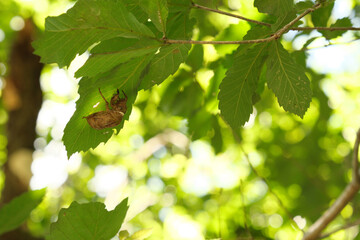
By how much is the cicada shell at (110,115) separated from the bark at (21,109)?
8.31 feet

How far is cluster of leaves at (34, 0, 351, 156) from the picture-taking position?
0.73 m

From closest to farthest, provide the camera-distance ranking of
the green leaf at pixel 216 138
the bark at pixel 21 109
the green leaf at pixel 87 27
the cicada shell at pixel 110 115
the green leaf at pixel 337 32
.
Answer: the green leaf at pixel 87 27 < the cicada shell at pixel 110 115 < the green leaf at pixel 337 32 < the green leaf at pixel 216 138 < the bark at pixel 21 109

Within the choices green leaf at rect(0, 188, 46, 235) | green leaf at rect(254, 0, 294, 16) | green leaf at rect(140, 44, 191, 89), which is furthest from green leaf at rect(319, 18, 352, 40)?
green leaf at rect(0, 188, 46, 235)

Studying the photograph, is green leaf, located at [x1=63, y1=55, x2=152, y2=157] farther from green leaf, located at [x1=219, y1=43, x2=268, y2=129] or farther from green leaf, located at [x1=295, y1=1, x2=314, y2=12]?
green leaf, located at [x1=295, y1=1, x2=314, y2=12]

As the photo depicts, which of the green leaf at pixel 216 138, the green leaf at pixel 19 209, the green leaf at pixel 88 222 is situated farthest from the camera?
the green leaf at pixel 216 138

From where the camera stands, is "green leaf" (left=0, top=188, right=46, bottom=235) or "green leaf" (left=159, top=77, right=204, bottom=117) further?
"green leaf" (left=159, top=77, right=204, bottom=117)

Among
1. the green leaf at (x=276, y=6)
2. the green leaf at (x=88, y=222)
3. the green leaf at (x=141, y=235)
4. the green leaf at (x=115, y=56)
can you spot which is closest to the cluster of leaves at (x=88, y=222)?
the green leaf at (x=88, y=222)

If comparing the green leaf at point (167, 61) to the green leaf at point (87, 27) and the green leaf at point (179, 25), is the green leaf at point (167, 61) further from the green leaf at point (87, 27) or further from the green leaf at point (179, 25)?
the green leaf at point (179, 25)

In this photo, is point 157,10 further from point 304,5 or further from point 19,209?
point 19,209

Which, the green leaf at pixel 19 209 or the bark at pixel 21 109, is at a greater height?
the green leaf at pixel 19 209

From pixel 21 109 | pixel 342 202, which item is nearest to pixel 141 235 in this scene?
pixel 342 202

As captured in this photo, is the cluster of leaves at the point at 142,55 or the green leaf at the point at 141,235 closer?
the cluster of leaves at the point at 142,55

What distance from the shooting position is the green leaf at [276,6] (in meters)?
0.86

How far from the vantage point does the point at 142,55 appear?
0.84 metres
